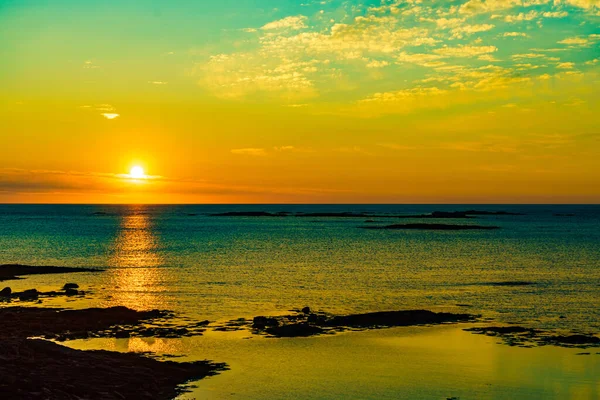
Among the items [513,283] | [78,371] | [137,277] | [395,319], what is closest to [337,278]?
[513,283]

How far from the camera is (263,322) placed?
37812 mm

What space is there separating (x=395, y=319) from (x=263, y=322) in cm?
807

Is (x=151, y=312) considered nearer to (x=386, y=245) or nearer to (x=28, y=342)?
(x=28, y=342)

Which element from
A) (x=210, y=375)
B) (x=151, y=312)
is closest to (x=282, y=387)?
(x=210, y=375)

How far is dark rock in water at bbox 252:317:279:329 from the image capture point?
37.1 meters

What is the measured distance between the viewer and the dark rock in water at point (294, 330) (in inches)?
1385

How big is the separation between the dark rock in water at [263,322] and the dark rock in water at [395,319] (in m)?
3.07

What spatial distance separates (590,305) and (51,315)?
116ft

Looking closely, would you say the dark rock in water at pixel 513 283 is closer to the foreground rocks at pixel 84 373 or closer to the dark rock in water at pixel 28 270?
the foreground rocks at pixel 84 373

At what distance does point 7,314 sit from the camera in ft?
124

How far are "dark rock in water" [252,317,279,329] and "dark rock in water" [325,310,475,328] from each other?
307 centimetres

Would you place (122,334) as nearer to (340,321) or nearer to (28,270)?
(340,321)

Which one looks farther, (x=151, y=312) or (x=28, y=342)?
(x=151, y=312)

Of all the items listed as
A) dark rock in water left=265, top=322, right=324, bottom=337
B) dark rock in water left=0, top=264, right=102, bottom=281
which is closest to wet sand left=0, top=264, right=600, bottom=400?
dark rock in water left=265, top=322, right=324, bottom=337
